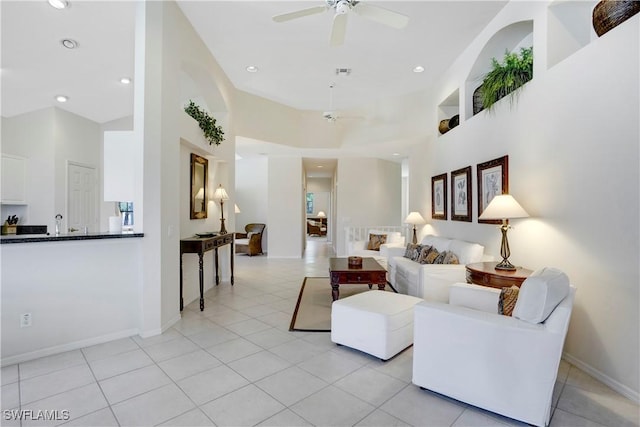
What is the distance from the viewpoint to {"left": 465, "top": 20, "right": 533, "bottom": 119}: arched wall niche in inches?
141

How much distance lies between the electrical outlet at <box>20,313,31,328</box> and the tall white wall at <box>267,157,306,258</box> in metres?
5.85

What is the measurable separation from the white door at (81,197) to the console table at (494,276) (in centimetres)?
673

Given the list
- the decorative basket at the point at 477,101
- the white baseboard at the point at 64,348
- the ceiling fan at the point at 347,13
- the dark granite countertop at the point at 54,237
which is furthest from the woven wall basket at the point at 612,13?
the white baseboard at the point at 64,348

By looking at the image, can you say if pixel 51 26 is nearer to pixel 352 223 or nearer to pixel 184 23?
pixel 184 23

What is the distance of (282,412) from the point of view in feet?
6.22

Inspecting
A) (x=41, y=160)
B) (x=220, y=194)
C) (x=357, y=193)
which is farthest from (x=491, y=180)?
(x=41, y=160)

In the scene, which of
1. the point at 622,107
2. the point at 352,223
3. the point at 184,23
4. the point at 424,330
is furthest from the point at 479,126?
the point at 352,223

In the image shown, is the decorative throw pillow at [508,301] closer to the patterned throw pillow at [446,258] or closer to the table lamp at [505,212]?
the table lamp at [505,212]

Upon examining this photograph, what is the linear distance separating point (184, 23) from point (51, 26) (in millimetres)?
1504

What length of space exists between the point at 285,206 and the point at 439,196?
431cm

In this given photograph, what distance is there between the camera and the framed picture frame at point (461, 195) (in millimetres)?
4258

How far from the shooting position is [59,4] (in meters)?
3.17

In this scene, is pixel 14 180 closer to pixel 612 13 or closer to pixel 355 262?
pixel 355 262

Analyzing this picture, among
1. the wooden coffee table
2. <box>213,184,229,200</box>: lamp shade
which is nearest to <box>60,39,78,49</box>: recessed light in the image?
<box>213,184,229,200</box>: lamp shade
